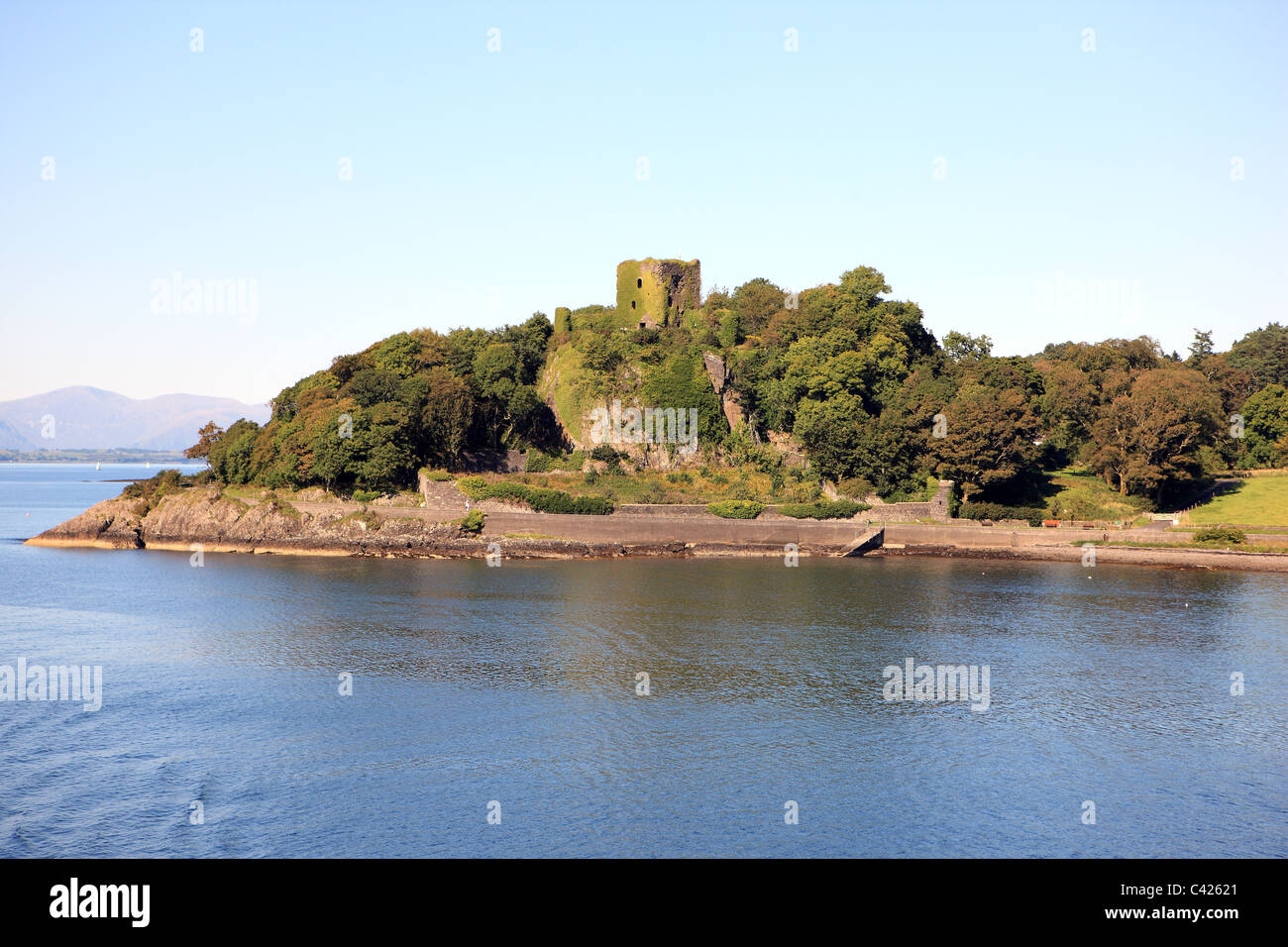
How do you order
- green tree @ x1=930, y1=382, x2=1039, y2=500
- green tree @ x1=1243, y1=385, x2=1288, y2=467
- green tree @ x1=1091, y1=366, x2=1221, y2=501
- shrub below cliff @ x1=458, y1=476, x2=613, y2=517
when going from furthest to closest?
green tree @ x1=1243, y1=385, x2=1288, y2=467
green tree @ x1=930, y1=382, x2=1039, y2=500
green tree @ x1=1091, y1=366, x2=1221, y2=501
shrub below cliff @ x1=458, y1=476, x2=613, y2=517

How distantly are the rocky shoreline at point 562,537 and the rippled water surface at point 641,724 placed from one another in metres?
11.4

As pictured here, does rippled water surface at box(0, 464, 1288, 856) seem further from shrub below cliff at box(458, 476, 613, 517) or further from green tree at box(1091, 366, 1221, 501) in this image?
green tree at box(1091, 366, 1221, 501)

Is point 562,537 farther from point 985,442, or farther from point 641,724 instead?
point 641,724

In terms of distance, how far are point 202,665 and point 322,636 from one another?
15.5 feet

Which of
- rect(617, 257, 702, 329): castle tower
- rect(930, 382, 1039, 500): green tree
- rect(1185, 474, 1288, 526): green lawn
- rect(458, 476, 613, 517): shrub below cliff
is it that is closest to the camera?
rect(1185, 474, 1288, 526): green lawn

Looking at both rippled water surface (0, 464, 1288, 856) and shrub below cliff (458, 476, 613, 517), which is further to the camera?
shrub below cliff (458, 476, 613, 517)

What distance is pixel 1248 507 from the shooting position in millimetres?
60031

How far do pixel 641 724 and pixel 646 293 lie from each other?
54.3 m

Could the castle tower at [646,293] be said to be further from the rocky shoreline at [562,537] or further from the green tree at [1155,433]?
the green tree at [1155,433]

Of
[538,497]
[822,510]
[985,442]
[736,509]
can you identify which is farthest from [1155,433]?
[538,497]

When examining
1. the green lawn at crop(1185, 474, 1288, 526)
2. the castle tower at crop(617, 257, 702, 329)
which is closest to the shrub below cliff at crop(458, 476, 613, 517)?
the castle tower at crop(617, 257, 702, 329)

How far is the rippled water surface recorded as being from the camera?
19.6 m

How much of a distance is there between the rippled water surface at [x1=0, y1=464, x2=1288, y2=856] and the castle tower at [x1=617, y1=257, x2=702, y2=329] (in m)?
34.8
